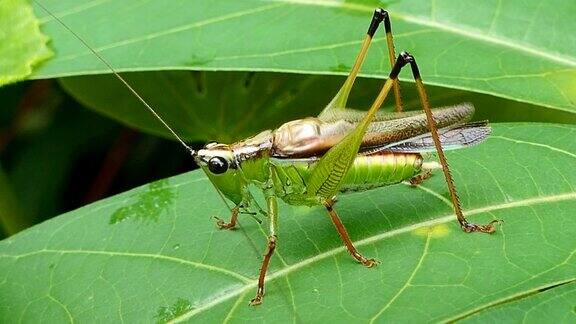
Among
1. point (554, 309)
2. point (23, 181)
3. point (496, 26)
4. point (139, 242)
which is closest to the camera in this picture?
point (554, 309)

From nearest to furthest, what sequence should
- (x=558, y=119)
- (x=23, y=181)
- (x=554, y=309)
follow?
(x=554, y=309) < (x=558, y=119) < (x=23, y=181)

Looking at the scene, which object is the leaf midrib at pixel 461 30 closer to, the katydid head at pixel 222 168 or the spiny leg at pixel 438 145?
the spiny leg at pixel 438 145

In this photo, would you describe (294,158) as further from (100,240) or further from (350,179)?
(100,240)

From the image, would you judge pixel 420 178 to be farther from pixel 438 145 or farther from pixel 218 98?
pixel 218 98

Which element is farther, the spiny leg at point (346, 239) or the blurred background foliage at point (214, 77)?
the blurred background foliage at point (214, 77)

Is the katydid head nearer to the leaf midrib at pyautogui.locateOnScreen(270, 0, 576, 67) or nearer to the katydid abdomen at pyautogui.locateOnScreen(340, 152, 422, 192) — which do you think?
the katydid abdomen at pyautogui.locateOnScreen(340, 152, 422, 192)

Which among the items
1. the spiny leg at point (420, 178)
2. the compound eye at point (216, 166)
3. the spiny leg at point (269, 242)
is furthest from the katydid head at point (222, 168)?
the spiny leg at point (420, 178)

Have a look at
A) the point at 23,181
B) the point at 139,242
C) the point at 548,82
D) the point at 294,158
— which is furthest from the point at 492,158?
the point at 23,181
